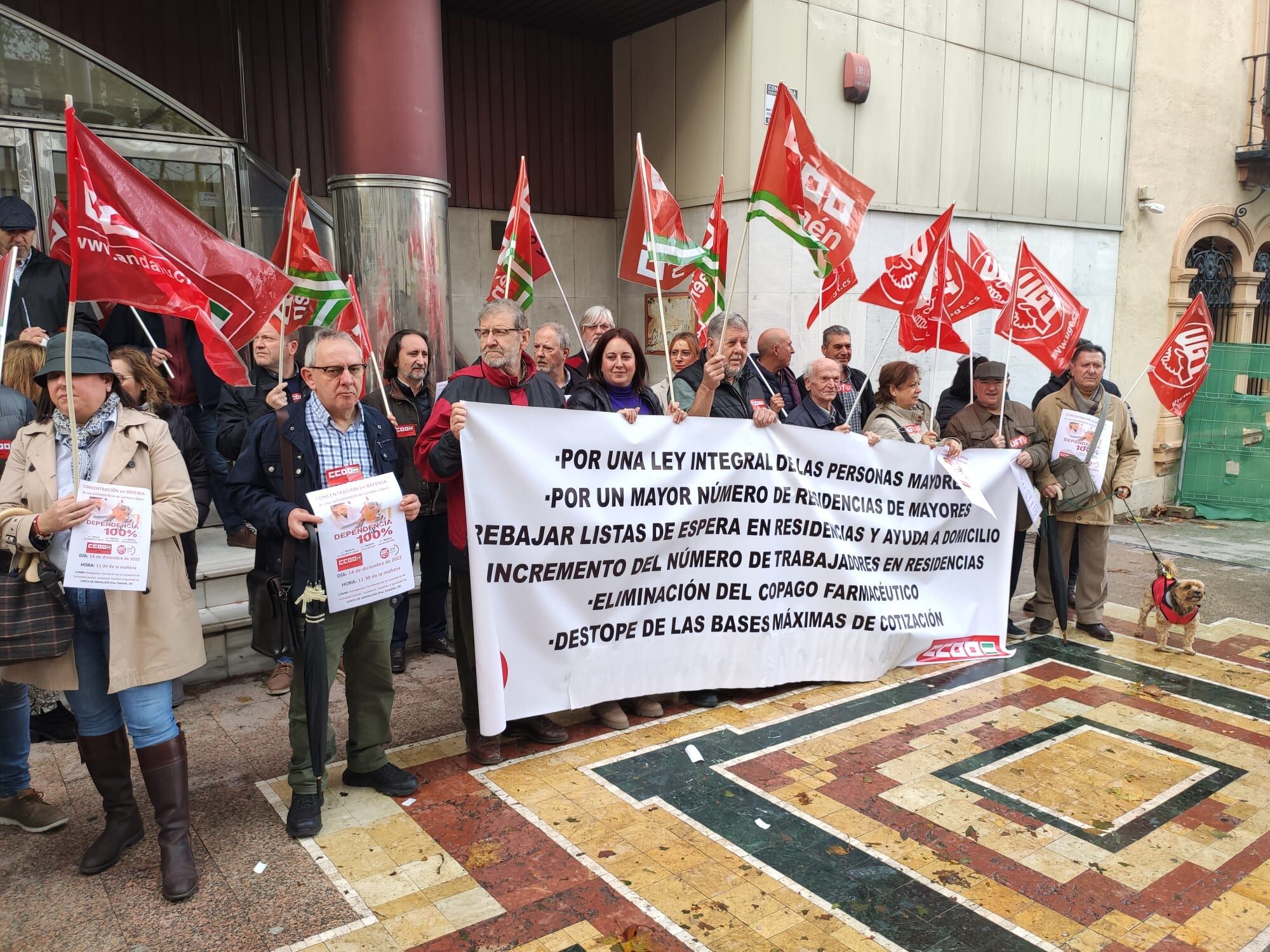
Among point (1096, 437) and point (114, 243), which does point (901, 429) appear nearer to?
point (1096, 437)

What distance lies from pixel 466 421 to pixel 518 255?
97.8 inches

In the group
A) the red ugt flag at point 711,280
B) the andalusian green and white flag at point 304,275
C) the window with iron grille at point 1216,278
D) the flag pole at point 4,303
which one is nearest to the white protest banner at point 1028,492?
the red ugt flag at point 711,280

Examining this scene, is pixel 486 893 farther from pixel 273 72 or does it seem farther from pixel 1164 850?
pixel 273 72

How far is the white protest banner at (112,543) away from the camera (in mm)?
3285

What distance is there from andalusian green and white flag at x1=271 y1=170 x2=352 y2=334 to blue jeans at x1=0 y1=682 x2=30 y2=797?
241cm

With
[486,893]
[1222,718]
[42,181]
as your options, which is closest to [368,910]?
[486,893]

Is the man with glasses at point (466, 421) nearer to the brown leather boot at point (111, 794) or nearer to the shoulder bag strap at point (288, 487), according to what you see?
the shoulder bag strap at point (288, 487)

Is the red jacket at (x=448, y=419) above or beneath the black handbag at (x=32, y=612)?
above

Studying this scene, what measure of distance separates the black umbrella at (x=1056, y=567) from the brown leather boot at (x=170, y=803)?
5.71 meters

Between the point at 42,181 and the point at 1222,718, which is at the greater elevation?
the point at 42,181

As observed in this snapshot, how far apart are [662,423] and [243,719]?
277cm

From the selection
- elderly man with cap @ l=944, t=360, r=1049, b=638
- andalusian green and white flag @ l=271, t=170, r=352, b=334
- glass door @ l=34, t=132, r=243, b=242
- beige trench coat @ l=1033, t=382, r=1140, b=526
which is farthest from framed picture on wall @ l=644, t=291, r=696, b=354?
andalusian green and white flag @ l=271, t=170, r=352, b=334

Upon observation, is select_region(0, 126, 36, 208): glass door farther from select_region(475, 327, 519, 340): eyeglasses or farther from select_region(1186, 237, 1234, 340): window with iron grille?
select_region(1186, 237, 1234, 340): window with iron grille

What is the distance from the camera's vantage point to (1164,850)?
397cm
